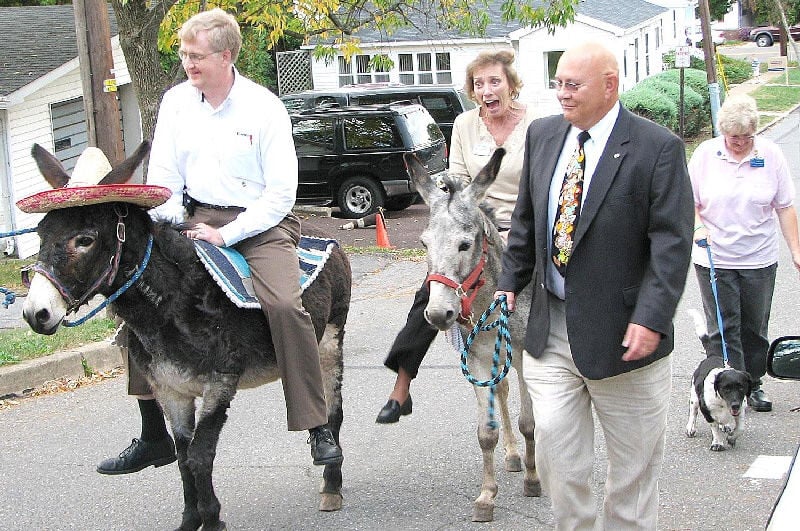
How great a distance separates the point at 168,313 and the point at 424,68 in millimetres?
33270

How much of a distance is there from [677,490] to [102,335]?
5.91 m

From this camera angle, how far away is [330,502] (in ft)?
20.8

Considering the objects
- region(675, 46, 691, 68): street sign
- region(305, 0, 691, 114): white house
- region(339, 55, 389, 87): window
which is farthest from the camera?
region(339, 55, 389, 87): window

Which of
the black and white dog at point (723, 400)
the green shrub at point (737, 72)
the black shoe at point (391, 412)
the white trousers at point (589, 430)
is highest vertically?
the green shrub at point (737, 72)

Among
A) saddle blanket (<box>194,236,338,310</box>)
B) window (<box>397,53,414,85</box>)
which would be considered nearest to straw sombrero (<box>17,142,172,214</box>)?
saddle blanket (<box>194,236,338,310</box>)

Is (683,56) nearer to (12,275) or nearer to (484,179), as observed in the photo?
(12,275)

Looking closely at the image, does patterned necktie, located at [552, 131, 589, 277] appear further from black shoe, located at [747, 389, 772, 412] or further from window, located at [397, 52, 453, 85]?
window, located at [397, 52, 453, 85]

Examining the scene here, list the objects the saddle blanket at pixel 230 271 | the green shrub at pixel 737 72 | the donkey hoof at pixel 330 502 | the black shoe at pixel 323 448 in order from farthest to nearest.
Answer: the green shrub at pixel 737 72 < the donkey hoof at pixel 330 502 < the black shoe at pixel 323 448 < the saddle blanket at pixel 230 271

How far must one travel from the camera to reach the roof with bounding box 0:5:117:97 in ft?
61.9

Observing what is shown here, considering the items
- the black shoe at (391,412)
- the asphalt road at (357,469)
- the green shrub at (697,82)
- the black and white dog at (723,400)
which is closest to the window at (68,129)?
the asphalt road at (357,469)

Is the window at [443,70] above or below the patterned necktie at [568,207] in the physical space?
above

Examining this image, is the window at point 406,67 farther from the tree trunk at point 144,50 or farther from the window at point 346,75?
the tree trunk at point 144,50

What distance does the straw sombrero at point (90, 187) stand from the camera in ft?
16.1

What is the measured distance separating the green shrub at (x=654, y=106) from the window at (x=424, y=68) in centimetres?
946
